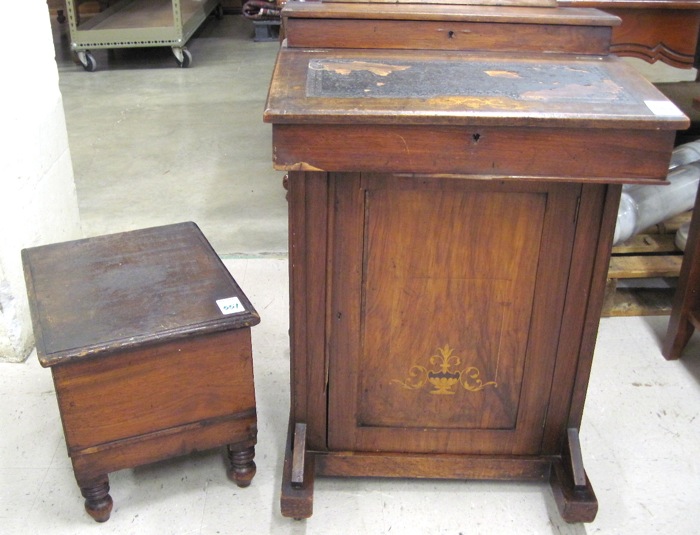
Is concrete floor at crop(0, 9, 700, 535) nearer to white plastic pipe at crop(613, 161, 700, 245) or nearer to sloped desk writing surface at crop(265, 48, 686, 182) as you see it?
white plastic pipe at crop(613, 161, 700, 245)

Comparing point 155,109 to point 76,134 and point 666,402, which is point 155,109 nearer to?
point 76,134

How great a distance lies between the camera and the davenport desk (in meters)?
1.25

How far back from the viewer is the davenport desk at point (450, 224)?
4.11ft

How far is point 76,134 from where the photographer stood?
157 inches

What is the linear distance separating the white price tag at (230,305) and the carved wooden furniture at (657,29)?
4.00 ft

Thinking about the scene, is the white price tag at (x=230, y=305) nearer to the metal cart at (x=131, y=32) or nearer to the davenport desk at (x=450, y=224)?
the davenport desk at (x=450, y=224)

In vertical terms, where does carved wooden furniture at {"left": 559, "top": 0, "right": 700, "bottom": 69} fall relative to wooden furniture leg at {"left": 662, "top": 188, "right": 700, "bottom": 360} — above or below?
above

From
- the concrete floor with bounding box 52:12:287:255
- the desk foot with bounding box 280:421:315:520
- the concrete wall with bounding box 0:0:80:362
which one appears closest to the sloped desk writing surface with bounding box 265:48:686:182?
the desk foot with bounding box 280:421:315:520

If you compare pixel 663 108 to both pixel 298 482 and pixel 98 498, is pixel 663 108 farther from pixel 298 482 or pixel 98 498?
pixel 98 498

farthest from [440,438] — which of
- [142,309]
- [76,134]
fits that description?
[76,134]

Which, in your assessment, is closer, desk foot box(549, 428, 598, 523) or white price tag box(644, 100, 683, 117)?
white price tag box(644, 100, 683, 117)

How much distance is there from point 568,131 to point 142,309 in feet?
2.97

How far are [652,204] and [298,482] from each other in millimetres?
1471

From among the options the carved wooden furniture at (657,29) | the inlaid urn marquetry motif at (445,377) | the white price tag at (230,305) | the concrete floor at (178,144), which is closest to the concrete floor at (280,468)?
the concrete floor at (178,144)
